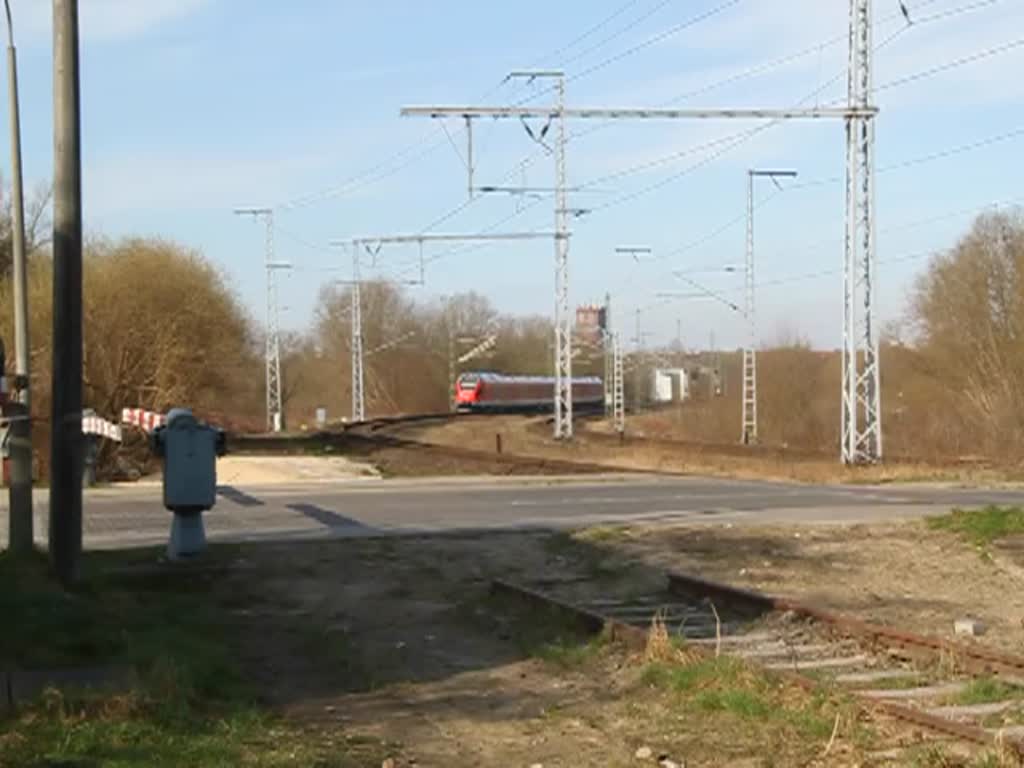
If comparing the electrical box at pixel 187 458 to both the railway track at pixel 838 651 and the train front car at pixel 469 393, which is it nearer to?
the railway track at pixel 838 651

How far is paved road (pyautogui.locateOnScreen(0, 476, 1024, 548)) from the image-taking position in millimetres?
22906

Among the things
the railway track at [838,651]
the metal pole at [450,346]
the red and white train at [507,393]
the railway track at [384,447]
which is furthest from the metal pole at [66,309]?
the metal pole at [450,346]

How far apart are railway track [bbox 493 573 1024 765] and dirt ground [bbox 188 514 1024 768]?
0.96ft

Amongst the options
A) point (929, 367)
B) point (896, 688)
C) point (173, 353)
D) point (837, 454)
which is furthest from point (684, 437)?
point (896, 688)

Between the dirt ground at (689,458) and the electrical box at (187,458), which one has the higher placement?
the electrical box at (187,458)

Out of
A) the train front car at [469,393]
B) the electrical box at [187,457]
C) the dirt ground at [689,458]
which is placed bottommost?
the dirt ground at [689,458]

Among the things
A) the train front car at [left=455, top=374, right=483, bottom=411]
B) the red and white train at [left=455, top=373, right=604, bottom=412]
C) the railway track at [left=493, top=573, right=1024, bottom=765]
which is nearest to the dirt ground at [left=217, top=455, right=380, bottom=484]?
the railway track at [left=493, top=573, right=1024, bottom=765]

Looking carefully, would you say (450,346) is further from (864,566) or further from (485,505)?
(864,566)

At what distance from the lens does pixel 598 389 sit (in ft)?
347

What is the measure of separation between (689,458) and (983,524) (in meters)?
27.3

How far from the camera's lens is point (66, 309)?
1426 cm

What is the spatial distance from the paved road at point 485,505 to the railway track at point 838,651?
7581mm

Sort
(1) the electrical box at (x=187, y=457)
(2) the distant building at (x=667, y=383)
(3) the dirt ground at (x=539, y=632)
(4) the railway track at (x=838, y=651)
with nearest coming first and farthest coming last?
(3) the dirt ground at (x=539, y=632)
(4) the railway track at (x=838, y=651)
(1) the electrical box at (x=187, y=457)
(2) the distant building at (x=667, y=383)

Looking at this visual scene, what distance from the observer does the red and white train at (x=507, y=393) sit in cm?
8838
